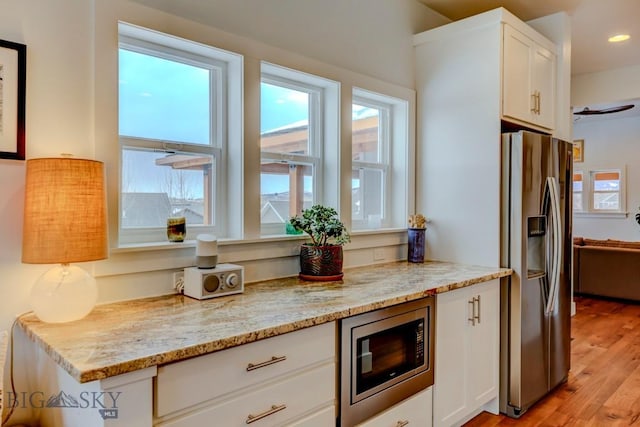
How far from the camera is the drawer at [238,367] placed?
49.4 inches

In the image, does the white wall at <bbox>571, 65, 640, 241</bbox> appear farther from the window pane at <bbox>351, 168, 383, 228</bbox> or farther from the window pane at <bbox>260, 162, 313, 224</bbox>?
the window pane at <bbox>260, 162, 313, 224</bbox>

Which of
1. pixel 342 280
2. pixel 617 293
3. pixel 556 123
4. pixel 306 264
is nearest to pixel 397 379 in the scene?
pixel 342 280

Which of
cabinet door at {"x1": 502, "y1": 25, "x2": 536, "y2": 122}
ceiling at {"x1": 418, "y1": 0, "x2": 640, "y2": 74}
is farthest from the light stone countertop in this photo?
ceiling at {"x1": 418, "y1": 0, "x2": 640, "y2": 74}

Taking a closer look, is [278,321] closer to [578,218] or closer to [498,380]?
[498,380]

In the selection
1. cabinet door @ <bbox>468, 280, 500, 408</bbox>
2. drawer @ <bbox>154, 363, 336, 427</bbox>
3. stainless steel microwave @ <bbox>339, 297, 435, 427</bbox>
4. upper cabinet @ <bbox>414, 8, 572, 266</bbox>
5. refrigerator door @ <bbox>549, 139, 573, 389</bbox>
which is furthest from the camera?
refrigerator door @ <bbox>549, 139, 573, 389</bbox>

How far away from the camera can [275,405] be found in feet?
4.94

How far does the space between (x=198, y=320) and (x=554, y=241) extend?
7.48 ft

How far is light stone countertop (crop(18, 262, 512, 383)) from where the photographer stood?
1195 millimetres

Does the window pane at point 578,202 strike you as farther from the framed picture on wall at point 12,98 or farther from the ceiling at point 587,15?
the framed picture on wall at point 12,98

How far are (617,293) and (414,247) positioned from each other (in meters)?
3.99

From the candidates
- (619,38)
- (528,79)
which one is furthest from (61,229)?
(619,38)

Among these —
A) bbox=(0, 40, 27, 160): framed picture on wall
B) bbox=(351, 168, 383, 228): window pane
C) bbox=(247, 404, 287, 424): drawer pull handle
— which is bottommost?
bbox=(247, 404, 287, 424): drawer pull handle

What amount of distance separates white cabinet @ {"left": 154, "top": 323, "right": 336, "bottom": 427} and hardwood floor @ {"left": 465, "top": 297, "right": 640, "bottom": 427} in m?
1.39

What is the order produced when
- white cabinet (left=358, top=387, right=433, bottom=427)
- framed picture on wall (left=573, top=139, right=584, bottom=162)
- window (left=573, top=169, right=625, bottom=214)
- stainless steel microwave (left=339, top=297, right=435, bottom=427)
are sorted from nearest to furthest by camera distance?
stainless steel microwave (left=339, top=297, right=435, bottom=427) < white cabinet (left=358, top=387, right=433, bottom=427) < window (left=573, top=169, right=625, bottom=214) < framed picture on wall (left=573, top=139, right=584, bottom=162)
